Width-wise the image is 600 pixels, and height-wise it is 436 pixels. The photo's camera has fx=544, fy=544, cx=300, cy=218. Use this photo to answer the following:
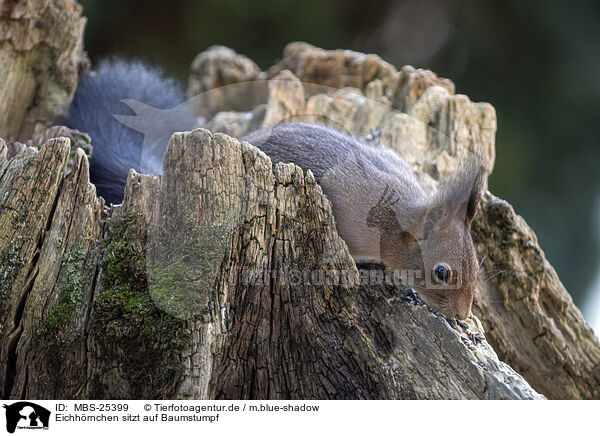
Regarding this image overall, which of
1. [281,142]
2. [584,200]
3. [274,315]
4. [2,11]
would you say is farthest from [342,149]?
[584,200]

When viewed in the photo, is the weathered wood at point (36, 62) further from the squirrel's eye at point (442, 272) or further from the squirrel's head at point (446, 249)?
the squirrel's eye at point (442, 272)

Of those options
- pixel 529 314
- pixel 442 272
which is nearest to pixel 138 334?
pixel 442 272

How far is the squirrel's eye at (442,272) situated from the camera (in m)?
1.33

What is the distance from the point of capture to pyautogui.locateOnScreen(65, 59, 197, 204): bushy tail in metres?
1.82

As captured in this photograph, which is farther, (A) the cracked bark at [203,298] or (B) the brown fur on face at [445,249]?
(B) the brown fur on face at [445,249]

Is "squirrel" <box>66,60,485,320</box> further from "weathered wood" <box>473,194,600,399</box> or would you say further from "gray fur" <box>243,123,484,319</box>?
"weathered wood" <box>473,194,600,399</box>

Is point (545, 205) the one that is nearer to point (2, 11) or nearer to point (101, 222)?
point (101, 222)

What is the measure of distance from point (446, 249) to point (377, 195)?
10.7 inches

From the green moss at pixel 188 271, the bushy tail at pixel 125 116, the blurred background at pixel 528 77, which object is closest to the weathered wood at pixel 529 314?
the blurred background at pixel 528 77

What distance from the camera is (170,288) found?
3.21ft

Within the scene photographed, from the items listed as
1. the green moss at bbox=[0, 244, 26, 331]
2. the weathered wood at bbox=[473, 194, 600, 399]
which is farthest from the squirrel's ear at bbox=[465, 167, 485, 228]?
the green moss at bbox=[0, 244, 26, 331]
